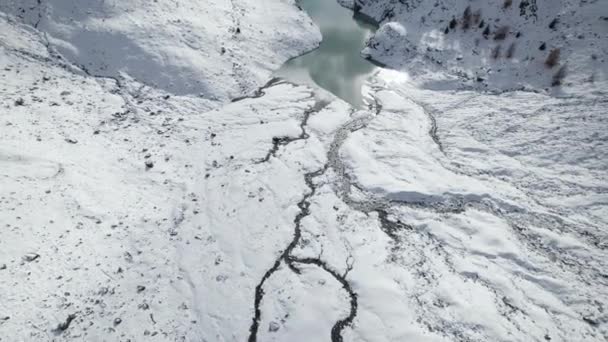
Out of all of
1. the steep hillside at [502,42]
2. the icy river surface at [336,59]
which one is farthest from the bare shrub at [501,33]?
the icy river surface at [336,59]

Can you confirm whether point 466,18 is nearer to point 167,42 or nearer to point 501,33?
point 501,33

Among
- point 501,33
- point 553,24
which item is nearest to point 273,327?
point 501,33

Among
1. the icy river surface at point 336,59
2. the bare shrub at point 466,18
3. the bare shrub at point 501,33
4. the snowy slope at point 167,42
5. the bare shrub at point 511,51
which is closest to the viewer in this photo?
the snowy slope at point 167,42

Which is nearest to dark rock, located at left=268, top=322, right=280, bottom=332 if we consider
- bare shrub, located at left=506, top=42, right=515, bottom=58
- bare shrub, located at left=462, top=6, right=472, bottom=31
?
bare shrub, located at left=506, top=42, right=515, bottom=58

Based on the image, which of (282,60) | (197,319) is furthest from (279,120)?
(197,319)

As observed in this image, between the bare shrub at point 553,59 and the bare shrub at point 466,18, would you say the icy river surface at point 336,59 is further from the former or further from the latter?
the bare shrub at point 553,59

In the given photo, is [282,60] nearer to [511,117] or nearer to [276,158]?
[276,158]
